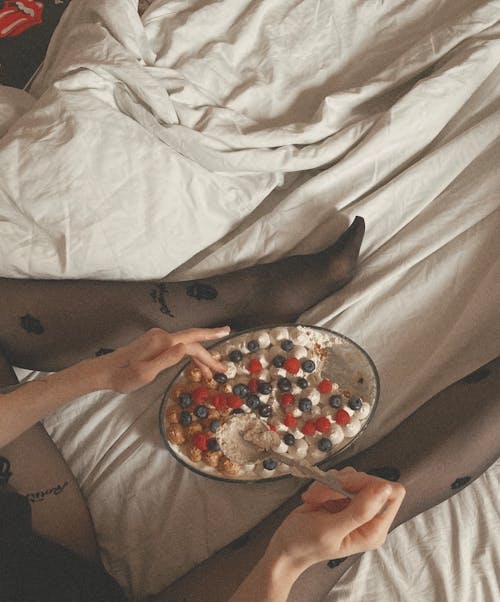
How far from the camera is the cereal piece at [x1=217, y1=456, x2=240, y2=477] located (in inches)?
31.8

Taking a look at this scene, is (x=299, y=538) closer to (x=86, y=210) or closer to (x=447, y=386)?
(x=447, y=386)

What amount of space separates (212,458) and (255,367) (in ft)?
0.46

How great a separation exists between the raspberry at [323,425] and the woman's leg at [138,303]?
8.4 inches

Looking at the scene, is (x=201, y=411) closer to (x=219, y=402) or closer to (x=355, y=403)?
(x=219, y=402)

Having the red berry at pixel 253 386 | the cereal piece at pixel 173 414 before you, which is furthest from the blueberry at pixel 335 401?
the cereal piece at pixel 173 414

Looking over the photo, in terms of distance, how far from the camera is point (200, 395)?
2.84 ft

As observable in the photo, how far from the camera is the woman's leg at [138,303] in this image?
94 centimetres

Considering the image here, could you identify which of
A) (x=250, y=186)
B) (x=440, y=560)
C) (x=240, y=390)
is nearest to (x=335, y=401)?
(x=240, y=390)

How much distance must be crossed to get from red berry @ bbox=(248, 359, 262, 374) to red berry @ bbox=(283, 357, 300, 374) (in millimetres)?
38

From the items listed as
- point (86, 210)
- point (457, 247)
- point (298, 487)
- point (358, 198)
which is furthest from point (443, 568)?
point (86, 210)

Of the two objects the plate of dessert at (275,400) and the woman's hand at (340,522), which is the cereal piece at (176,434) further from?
the woman's hand at (340,522)

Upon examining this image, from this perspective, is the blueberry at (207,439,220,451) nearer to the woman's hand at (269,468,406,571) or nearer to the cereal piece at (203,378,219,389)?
the cereal piece at (203,378,219,389)

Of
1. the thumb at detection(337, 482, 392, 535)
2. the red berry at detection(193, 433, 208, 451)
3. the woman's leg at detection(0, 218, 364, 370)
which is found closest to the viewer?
the thumb at detection(337, 482, 392, 535)

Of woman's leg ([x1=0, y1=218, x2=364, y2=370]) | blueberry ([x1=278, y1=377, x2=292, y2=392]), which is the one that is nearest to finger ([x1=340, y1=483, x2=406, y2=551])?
blueberry ([x1=278, y1=377, x2=292, y2=392])
